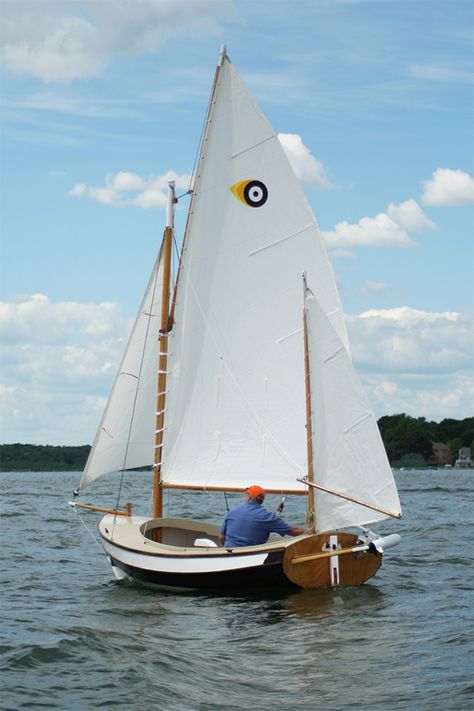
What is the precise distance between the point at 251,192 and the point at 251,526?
22.7 feet

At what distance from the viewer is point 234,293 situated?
21062 mm

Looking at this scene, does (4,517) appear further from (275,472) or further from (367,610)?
(367,610)

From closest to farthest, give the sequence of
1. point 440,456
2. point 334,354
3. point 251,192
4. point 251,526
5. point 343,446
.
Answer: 1. point 251,526
2. point 343,446
3. point 334,354
4. point 251,192
5. point 440,456

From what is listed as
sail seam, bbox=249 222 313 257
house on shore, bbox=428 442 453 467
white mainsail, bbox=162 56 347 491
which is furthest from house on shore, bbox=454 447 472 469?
sail seam, bbox=249 222 313 257

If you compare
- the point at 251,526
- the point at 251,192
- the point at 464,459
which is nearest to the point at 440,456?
the point at 464,459

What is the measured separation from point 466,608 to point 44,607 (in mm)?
7255

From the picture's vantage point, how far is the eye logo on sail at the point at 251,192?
829 inches

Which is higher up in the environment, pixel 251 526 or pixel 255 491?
pixel 255 491

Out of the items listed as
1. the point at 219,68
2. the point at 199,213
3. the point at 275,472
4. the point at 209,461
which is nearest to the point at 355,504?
the point at 275,472

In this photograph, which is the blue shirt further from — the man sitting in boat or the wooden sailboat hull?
the wooden sailboat hull

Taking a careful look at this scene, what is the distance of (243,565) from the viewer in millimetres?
17469

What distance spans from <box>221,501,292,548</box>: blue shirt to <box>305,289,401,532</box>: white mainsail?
2.46 ft

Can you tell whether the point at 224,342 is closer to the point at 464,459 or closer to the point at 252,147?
the point at 252,147

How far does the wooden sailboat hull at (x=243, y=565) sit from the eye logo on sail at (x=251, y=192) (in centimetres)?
676
